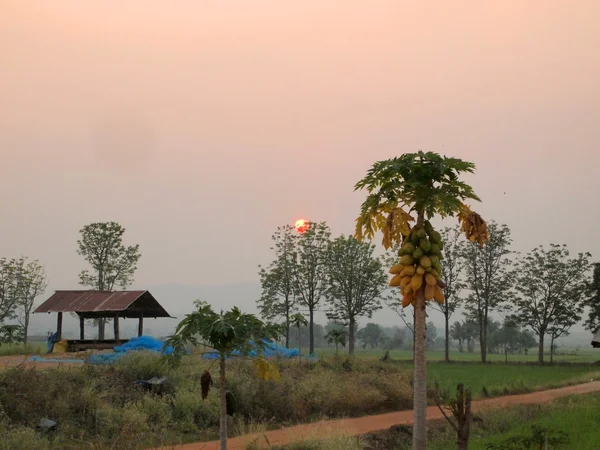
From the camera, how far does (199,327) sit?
9516mm

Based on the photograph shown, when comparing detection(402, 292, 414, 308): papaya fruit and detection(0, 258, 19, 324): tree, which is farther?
detection(0, 258, 19, 324): tree

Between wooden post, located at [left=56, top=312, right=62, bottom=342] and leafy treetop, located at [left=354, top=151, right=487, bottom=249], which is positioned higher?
leafy treetop, located at [left=354, top=151, right=487, bottom=249]

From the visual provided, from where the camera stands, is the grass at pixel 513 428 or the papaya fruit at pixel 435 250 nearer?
the papaya fruit at pixel 435 250

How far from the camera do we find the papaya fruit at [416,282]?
929 centimetres

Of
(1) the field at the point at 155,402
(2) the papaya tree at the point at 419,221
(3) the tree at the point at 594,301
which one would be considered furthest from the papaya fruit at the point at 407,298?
(3) the tree at the point at 594,301

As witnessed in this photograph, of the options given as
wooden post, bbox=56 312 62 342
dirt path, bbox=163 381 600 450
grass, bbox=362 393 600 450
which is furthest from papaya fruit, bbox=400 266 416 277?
wooden post, bbox=56 312 62 342

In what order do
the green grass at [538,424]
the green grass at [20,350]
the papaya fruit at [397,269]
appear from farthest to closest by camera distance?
the green grass at [20,350] < the green grass at [538,424] < the papaya fruit at [397,269]

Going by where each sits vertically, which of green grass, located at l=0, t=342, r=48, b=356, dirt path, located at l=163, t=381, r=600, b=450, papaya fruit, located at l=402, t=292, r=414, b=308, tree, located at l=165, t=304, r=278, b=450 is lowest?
green grass, located at l=0, t=342, r=48, b=356

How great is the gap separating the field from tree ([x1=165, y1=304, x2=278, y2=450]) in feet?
9.86

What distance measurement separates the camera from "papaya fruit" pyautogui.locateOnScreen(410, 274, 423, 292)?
30.5ft

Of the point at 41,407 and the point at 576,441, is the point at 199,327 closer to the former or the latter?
the point at 41,407

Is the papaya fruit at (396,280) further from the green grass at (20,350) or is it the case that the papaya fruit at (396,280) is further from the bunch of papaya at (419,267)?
the green grass at (20,350)

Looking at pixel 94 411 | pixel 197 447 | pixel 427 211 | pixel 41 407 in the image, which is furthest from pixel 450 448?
pixel 41 407

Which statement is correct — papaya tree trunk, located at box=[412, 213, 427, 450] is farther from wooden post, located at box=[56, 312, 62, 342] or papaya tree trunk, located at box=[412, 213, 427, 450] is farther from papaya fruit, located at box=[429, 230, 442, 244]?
wooden post, located at box=[56, 312, 62, 342]
